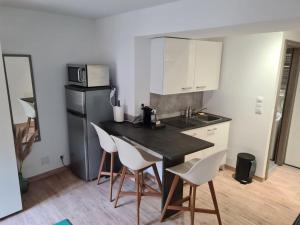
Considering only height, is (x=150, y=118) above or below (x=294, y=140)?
above

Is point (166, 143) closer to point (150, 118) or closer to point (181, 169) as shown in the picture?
point (181, 169)

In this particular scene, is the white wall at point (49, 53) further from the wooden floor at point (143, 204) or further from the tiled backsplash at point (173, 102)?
the tiled backsplash at point (173, 102)

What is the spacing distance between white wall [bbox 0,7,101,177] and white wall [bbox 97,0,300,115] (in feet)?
1.05

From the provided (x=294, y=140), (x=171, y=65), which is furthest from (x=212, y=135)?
(x=294, y=140)

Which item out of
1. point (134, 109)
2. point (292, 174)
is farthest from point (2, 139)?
point (292, 174)

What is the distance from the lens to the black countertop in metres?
2.18

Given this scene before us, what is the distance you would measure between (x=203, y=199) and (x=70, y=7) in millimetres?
2793

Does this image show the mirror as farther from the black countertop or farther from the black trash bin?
the black trash bin

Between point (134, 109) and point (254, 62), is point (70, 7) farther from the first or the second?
point (254, 62)

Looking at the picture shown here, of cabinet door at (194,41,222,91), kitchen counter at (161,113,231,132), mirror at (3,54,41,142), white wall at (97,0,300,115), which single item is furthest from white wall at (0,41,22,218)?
cabinet door at (194,41,222,91)

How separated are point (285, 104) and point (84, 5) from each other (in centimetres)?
327

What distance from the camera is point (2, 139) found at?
7.43 feet

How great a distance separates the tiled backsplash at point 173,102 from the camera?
3.33 metres

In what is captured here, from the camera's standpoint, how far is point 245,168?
10.5 feet
